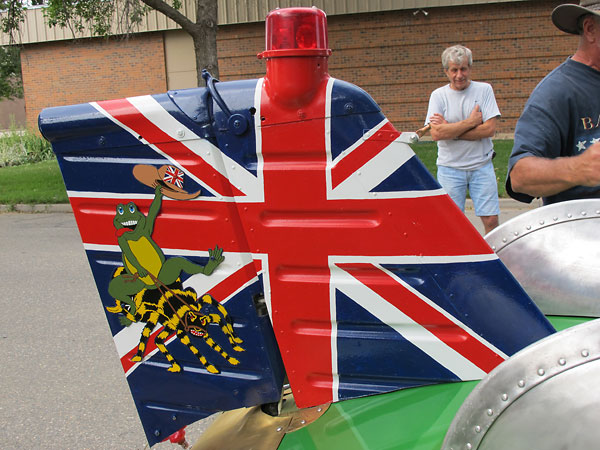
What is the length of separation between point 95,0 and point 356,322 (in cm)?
1451

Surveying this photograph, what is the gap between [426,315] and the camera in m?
1.46

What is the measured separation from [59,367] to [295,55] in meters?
3.39

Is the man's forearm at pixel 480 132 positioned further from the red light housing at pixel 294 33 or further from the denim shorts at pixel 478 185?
the red light housing at pixel 294 33

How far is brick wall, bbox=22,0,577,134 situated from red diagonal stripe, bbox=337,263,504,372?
18310 mm

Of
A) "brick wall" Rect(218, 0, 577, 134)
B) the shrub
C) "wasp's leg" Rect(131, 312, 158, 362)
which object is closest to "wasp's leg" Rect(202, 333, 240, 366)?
"wasp's leg" Rect(131, 312, 158, 362)

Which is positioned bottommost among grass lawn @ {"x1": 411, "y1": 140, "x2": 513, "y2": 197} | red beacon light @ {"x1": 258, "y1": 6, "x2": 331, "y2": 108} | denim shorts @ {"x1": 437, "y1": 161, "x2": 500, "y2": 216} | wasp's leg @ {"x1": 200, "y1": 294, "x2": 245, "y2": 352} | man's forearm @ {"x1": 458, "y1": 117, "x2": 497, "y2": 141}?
grass lawn @ {"x1": 411, "y1": 140, "x2": 513, "y2": 197}

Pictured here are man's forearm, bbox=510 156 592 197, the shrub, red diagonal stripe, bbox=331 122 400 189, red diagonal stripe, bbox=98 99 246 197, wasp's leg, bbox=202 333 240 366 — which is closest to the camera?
red diagonal stripe, bbox=331 122 400 189

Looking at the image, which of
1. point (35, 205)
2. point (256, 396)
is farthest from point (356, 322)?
point (35, 205)

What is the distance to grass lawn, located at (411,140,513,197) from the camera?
37.5 ft

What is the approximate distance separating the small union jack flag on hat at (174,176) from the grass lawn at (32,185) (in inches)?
406

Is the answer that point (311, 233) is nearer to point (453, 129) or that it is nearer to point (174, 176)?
point (174, 176)

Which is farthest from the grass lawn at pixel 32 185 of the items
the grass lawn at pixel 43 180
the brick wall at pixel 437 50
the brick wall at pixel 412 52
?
the brick wall at pixel 437 50

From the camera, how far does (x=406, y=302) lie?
1.45 m

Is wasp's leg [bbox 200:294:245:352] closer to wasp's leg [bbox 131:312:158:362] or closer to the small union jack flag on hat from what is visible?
wasp's leg [bbox 131:312:158:362]
